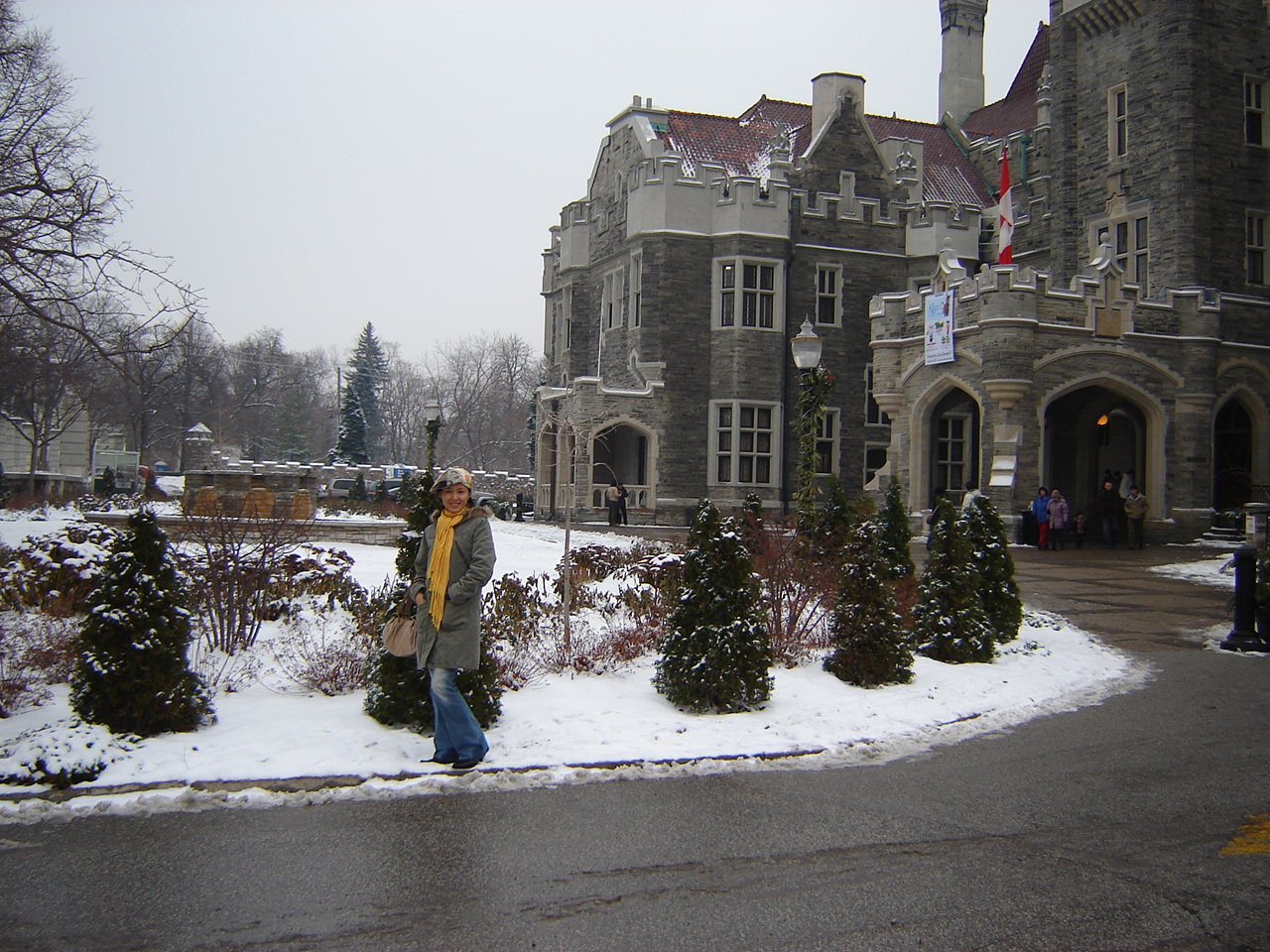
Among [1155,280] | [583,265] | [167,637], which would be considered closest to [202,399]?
[583,265]

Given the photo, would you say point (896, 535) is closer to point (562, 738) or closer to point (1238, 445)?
point (562, 738)

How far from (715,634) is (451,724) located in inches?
91.7

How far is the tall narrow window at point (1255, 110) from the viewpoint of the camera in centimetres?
2583

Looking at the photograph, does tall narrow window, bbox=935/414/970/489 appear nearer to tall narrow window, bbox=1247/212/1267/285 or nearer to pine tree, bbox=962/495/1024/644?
tall narrow window, bbox=1247/212/1267/285

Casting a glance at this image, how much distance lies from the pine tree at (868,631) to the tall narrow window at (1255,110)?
75.4ft

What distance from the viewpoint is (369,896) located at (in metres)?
4.49

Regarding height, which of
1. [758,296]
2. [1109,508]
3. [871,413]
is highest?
[758,296]

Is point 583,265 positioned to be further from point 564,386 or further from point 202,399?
point 202,399

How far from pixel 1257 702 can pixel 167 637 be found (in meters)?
8.42

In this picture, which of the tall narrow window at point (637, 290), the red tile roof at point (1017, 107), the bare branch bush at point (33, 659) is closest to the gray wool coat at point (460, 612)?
the bare branch bush at point (33, 659)

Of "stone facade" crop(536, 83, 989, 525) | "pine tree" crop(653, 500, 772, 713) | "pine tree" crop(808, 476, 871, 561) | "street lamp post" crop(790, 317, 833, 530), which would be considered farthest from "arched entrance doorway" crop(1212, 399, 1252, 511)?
"pine tree" crop(653, 500, 772, 713)

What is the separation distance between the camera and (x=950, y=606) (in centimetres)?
1029

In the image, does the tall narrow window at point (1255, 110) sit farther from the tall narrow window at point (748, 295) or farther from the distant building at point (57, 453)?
the distant building at point (57, 453)


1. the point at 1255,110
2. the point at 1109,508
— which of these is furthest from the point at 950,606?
the point at 1255,110
